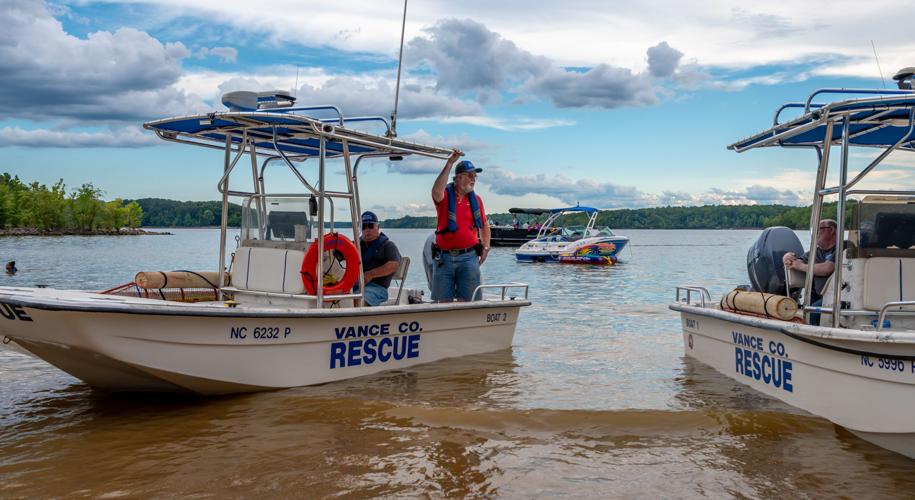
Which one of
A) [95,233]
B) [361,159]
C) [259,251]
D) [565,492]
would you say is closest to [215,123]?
[259,251]

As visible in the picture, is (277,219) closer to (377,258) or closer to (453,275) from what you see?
(377,258)

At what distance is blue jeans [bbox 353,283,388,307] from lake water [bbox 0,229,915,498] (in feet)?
3.06

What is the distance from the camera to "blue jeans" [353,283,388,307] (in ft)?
30.2

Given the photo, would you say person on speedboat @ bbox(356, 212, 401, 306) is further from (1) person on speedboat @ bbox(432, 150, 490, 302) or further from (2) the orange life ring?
(2) the orange life ring

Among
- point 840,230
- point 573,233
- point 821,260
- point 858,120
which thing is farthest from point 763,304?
point 573,233

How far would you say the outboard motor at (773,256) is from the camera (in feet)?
28.9

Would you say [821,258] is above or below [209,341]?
above

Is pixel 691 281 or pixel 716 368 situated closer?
pixel 716 368

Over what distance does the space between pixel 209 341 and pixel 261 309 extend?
1.87 feet

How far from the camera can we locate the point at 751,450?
260 inches

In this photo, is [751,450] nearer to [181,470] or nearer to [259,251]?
[181,470]

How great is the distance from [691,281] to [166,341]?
98.6ft

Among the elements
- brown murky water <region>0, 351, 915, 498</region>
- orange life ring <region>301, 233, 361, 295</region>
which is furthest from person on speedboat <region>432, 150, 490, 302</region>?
brown murky water <region>0, 351, 915, 498</region>

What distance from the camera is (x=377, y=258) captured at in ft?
31.3
